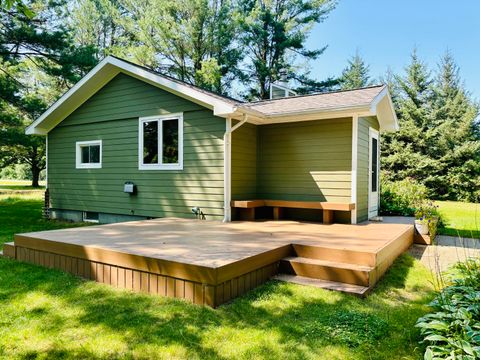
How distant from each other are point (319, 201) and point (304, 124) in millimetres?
1571

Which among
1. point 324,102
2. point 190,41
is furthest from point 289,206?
point 190,41

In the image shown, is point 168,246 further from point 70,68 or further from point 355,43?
point 355,43

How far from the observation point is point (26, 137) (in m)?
12.1

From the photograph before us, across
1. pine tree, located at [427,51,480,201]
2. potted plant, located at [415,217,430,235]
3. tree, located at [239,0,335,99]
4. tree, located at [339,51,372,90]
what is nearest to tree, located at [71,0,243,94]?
tree, located at [239,0,335,99]

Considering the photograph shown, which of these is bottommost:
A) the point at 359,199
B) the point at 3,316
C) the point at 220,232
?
the point at 3,316

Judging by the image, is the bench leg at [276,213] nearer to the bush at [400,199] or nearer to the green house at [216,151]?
the green house at [216,151]

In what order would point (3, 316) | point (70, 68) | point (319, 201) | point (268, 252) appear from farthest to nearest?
point (70, 68) < point (319, 201) < point (268, 252) < point (3, 316)

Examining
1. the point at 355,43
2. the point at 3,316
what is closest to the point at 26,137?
the point at 3,316

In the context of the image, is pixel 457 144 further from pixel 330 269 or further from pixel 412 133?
pixel 330 269

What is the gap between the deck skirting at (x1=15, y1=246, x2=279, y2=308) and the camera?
3.07m

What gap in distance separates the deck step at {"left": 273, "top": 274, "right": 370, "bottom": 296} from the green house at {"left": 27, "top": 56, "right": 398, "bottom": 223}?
263 centimetres

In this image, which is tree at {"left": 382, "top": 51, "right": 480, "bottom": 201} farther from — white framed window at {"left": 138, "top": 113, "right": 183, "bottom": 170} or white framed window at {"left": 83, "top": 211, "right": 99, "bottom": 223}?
white framed window at {"left": 83, "top": 211, "right": 99, "bottom": 223}

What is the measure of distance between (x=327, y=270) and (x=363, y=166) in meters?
3.92

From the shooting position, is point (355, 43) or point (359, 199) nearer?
point (359, 199)
